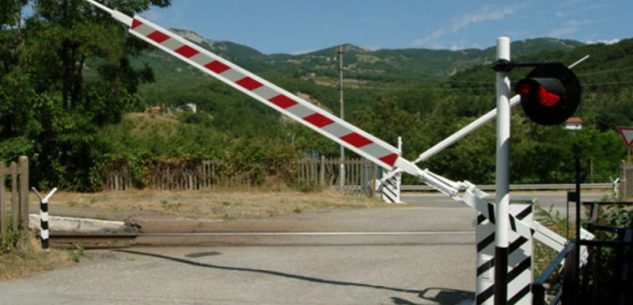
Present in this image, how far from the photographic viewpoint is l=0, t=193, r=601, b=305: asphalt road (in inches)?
324

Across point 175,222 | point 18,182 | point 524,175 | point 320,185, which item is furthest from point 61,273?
point 524,175

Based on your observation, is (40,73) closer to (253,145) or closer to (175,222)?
(253,145)

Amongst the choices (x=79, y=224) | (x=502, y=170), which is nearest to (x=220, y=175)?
(x=79, y=224)

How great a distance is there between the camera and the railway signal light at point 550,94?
5000mm

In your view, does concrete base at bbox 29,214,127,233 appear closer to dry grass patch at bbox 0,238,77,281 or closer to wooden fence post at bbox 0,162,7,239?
dry grass patch at bbox 0,238,77,281

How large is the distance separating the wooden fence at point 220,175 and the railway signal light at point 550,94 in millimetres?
21783

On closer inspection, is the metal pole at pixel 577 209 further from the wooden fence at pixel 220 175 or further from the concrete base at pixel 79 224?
the wooden fence at pixel 220 175

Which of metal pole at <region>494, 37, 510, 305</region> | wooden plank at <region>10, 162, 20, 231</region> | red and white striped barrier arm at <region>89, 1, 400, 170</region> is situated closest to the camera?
metal pole at <region>494, 37, 510, 305</region>

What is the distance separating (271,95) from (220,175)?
20.0 meters

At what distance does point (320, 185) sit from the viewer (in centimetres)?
2667

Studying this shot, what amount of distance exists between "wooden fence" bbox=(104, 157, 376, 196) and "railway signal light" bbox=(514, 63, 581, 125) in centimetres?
2178

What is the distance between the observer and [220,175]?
28172 millimetres

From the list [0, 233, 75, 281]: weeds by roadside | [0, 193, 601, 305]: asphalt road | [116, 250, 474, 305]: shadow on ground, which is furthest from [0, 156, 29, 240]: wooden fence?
[116, 250, 474, 305]: shadow on ground

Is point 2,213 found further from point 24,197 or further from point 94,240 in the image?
point 94,240
